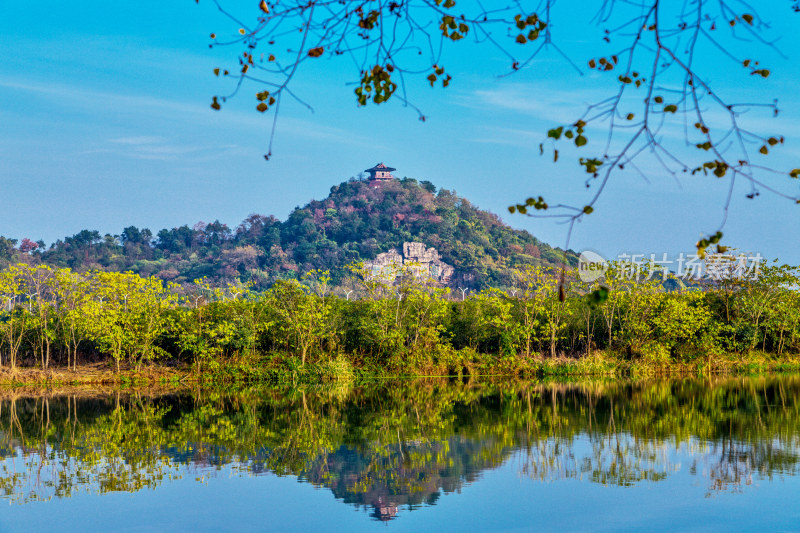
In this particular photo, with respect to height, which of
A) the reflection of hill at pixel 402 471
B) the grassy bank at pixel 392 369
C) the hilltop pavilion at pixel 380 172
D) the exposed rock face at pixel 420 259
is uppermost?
the hilltop pavilion at pixel 380 172

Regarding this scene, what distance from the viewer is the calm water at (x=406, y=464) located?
9.00m

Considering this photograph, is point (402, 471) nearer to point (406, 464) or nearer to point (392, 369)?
point (406, 464)

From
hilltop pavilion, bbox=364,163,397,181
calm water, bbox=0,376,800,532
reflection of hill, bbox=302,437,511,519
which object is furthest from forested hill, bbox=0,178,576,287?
reflection of hill, bbox=302,437,511,519

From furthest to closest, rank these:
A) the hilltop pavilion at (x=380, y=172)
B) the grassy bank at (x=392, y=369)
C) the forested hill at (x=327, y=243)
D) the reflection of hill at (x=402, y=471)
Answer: the hilltop pavilion at (x=380, y=172) → the forested hill at (x=327, y=243) → the grassy bank at (x=392, y=369) → the reflection of hill at (x=402, y=471)

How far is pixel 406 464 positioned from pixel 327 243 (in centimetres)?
7289

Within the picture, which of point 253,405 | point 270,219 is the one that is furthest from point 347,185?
point 253,405

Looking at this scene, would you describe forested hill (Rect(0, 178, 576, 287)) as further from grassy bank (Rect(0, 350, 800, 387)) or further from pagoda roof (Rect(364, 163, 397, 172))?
grassy bank (Rect(0, 350, 800, 387))

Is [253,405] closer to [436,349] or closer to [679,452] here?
[436,349]

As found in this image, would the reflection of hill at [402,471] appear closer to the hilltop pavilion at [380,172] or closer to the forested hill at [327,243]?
the forested hill at [327,243]

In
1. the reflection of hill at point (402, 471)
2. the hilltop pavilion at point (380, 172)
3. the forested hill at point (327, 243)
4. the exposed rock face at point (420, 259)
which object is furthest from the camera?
the hilltop pavilion at point (380, 172)

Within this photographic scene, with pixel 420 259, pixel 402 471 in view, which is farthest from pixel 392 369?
pixel 420 259

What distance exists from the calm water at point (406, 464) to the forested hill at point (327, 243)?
5605cm

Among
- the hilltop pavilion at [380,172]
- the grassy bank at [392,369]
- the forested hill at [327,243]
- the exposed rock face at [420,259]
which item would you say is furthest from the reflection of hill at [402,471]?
the hilltop pavilion at [380,172]

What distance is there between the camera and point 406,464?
38.2 ft
